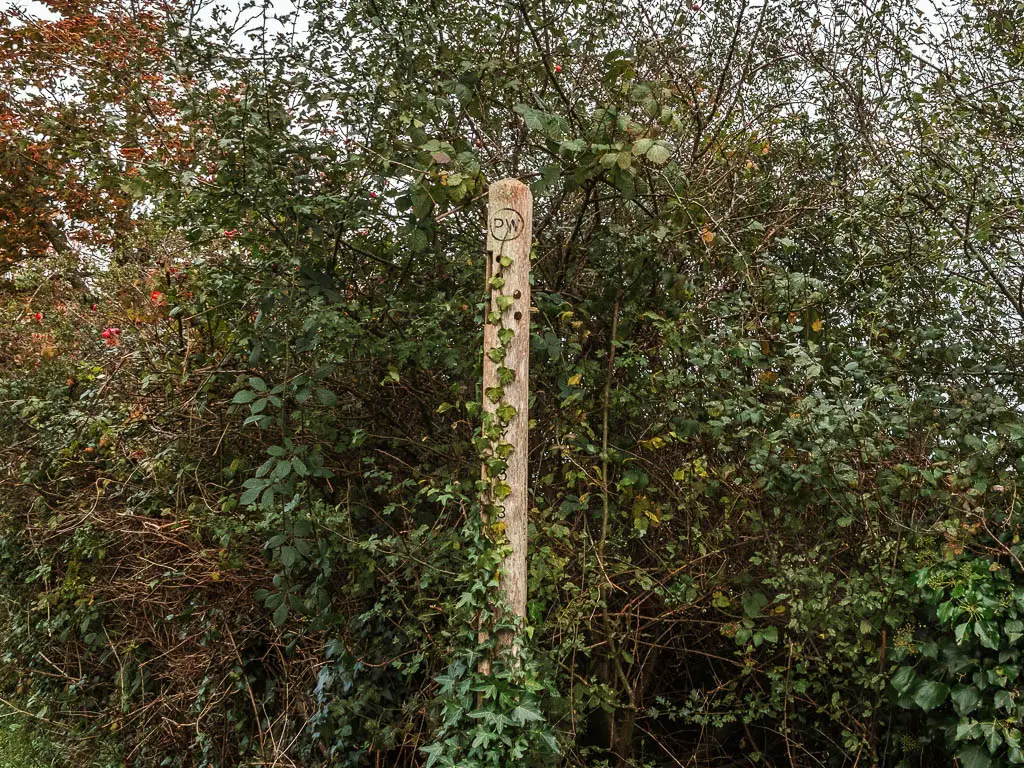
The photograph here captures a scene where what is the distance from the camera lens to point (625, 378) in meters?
3.80

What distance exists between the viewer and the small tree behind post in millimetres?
3188

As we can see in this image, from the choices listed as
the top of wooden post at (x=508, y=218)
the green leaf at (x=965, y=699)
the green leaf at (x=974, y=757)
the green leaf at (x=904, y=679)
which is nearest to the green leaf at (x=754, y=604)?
the green leaf at (x=904, y=679)

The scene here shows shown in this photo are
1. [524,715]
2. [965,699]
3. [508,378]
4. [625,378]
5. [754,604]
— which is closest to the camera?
[524,715]

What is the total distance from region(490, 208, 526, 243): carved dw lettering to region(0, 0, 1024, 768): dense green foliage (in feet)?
0.57

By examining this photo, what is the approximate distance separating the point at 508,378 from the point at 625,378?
76cm

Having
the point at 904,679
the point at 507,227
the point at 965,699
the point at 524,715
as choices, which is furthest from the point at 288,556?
the point at 965,699

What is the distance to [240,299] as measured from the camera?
13.2 ft

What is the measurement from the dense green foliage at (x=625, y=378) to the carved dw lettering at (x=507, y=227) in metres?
0.17

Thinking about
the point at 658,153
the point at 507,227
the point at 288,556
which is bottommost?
the point at 288,556

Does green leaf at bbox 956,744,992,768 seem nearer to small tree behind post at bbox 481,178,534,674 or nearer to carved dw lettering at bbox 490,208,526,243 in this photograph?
small tree behind post at bbox 481,178,534,674

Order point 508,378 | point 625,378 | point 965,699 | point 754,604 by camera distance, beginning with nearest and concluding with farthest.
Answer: point 965,699 < point 508,378 < point 754,604 < point 625,378

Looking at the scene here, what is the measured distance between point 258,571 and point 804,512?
270cm

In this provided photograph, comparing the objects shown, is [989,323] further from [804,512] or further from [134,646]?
[134,646]

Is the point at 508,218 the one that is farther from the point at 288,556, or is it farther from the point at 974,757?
the point at 974,757
